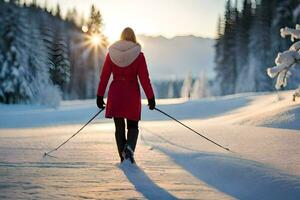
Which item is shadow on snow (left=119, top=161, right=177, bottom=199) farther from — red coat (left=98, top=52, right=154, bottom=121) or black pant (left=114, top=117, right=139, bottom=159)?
red coat (left=98, top=52, right=154, bottom=121)

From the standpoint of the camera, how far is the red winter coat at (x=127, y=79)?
6.23 meters

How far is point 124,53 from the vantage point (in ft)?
20.4

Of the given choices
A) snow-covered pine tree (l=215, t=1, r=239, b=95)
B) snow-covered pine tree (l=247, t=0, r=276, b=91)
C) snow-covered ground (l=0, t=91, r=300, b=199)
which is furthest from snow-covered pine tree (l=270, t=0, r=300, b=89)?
snow-covered ground (l=0, t=91, r=300, b=199)

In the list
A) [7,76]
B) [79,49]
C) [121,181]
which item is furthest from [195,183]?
[7,76]

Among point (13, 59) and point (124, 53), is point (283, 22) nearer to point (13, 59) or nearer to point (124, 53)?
point (13, 59)

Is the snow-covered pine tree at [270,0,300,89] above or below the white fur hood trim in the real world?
above

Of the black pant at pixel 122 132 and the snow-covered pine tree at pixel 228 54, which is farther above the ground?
the snow-covered pine tree at pixel 228 54

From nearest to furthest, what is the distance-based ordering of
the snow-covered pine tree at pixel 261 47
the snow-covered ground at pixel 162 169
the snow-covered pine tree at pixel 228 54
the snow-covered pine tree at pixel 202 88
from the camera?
the snow-covered ground at pixel 162 169, the snow-covered pine tree at pixel 261 47, the snow-covered pine tree at pixel 228 54, the snow-covered pine tree at pixel 202 88

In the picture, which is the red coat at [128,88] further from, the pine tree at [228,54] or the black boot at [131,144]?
the pine tree at [228,54]

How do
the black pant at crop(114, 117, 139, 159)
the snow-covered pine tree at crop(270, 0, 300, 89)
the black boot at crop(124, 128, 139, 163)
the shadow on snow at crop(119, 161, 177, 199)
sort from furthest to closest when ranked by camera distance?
the snow-covered pine tree at crop(270, 0, 300, 89) < the black pant at crop(114, 117, 139, 159) < the black boot at crop(124, 128, 139, 163) < the shadow on snow at crop(119, 161, 177, 199)

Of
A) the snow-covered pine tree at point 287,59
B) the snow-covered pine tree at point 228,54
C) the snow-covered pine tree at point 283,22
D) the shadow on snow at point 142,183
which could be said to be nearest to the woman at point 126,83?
the shadow on snow at point 142,183

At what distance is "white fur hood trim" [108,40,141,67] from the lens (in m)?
6.22

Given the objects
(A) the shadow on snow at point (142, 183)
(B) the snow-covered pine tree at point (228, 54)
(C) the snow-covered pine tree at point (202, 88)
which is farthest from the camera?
(C) the snow-covered pine tree at point (202, 88)

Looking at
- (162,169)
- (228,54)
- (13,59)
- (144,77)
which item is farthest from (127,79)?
(228,54)
